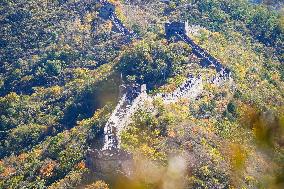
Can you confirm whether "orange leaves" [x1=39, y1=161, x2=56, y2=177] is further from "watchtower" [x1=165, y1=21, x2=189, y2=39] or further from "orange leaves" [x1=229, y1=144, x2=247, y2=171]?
"orange leaves" [x1=229, y1=144, x2=247, y2=171]

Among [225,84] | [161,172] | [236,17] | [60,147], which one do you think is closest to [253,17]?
[236,17]

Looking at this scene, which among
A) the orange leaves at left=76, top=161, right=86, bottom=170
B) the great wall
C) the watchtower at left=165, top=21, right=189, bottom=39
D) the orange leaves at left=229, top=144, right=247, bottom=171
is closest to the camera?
the orange leaves at left=229, top=144, right=247, bottom=171

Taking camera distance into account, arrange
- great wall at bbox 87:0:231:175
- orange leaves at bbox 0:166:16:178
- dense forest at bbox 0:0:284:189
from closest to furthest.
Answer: dense forest at bbox 0:0:284:189, great wall at bbox 87:0:231:175, orange leaves at bbox 0:166:16:178

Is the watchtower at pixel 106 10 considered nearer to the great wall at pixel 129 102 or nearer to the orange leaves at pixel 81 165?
the great wall at pixel 129 102

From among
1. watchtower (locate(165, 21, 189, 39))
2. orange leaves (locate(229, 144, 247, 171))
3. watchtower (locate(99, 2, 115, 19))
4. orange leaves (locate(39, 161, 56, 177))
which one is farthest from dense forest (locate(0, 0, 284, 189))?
watchtower (locate(165, 21, 189, 39))

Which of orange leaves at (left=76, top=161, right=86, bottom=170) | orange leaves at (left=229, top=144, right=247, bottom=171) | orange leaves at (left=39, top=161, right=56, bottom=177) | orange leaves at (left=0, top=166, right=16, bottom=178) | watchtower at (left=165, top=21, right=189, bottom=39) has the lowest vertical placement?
orange leaves at (left=0, top=166, right=16, bottom=178)
